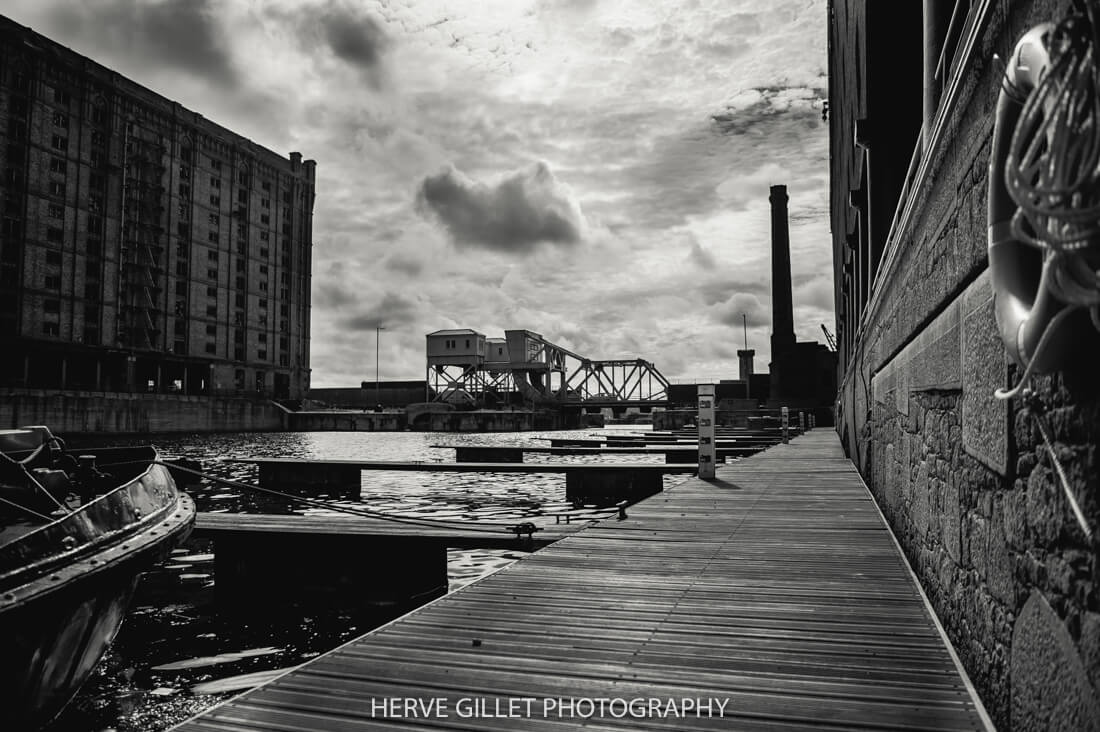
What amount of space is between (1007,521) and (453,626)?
7.79 ft

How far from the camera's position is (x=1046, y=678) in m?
1.91

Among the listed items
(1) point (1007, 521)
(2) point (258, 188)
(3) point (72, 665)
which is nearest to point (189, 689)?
(3) point (72, 665)

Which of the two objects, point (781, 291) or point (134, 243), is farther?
point (134, 243)

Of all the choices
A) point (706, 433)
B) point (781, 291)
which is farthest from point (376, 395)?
point (706, 433)

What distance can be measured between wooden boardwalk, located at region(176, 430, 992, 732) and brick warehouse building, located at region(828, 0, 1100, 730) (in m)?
0.27

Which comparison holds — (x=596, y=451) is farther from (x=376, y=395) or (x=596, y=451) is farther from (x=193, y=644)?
(x=376, y=395)

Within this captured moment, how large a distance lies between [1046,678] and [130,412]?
62.5 metres

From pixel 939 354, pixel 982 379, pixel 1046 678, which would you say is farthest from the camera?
pixel 939 354

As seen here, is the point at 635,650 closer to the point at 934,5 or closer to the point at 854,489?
the point at 934,5

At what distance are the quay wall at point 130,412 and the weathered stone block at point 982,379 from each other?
55634mm

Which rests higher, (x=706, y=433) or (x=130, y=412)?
(x=706, y=433)

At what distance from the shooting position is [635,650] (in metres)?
3.13

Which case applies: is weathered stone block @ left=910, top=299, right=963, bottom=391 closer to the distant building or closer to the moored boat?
the moored boat

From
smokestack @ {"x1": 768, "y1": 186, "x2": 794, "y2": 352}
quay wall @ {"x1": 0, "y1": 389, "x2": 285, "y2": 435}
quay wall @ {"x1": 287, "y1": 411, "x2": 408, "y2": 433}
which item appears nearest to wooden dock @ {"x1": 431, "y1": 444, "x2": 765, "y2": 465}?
smokestack @ {"x1": 768, "y1": 186, "x2": 794, "y2": 352}
